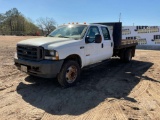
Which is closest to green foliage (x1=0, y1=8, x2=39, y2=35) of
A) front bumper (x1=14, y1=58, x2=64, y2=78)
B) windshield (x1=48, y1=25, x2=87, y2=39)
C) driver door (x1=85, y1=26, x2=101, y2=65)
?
windshield (x1=48, y1=25, x2=87, y2=39)

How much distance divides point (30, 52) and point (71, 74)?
144 cm

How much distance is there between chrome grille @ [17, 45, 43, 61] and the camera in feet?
18.5

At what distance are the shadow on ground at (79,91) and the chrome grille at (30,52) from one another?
0.96 m

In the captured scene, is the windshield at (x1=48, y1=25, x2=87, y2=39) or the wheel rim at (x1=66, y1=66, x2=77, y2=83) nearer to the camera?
the wheel rim at (x1=66, y1=66, x2=77, y2=83)

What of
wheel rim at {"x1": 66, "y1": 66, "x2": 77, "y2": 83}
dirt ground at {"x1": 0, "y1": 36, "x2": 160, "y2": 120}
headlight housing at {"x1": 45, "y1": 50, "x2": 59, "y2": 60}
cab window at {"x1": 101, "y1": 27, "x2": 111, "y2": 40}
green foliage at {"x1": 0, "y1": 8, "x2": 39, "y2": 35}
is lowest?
dirt ground at {"x1": 0, "y1": 36, "x2": 160, "y2": 120}

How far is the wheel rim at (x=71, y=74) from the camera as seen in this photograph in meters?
6.14

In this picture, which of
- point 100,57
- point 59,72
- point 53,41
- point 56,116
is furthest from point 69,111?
point 100,57

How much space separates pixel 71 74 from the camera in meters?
6.28

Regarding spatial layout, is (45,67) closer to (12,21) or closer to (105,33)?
(105,33)

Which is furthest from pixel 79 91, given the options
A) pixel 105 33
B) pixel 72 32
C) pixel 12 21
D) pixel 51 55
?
pixel 12 21

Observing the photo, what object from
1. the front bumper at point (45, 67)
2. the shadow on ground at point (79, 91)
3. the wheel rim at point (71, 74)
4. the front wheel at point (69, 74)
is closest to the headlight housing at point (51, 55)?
the front bumper at point (45, 67)

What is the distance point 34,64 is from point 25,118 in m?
1.78

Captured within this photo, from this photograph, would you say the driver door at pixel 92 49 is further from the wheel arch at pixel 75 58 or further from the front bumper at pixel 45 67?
the front bumper at pixel 45 67

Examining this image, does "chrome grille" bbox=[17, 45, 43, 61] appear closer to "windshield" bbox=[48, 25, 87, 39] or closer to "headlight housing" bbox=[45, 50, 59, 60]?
"headlight housing" bbox=[45, 50, 59, 60]
